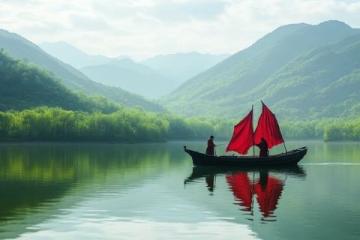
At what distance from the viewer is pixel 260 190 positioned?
52.4 meters

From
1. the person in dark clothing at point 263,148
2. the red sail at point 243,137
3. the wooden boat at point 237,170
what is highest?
the red sail at point 243,137

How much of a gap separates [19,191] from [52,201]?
674 cm

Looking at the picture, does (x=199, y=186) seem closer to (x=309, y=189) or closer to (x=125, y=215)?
(x=309, y=189)

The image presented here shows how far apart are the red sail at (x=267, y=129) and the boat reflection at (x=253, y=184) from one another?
5.24 meters

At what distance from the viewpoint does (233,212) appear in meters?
39.5

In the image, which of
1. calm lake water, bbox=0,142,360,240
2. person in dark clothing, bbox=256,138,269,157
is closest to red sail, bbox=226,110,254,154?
person in dark clothing, bbox=256,138,269,157

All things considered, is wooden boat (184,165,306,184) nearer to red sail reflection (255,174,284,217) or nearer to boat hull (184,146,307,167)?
boat hull (184,146,307,167)

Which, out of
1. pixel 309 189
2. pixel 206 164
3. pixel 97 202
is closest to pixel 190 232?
pixel 97 202

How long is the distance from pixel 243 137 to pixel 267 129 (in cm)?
365

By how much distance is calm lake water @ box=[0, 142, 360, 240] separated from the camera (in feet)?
108

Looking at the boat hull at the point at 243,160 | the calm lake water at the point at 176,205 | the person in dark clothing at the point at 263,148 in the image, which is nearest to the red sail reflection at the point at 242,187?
the calm lake water at the point at 176,205

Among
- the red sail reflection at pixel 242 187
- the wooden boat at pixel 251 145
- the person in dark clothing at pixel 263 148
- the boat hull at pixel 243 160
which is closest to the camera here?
the red sail reflection at pixel 242 187

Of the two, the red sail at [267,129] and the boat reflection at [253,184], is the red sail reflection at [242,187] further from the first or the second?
the red sail at [267,129]

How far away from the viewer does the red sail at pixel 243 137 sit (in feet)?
272
